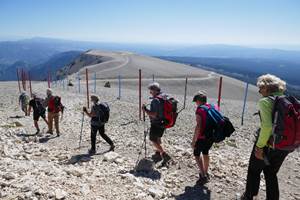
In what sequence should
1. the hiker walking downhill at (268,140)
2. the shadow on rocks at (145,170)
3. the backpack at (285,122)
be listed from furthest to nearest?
the shadow on rocks at (145,170) → the hiker walking downhill at (268,140) → the backpack at (285,122)

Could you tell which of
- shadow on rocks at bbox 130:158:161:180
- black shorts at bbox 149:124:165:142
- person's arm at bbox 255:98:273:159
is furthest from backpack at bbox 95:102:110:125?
person's arm at bbox 255:98:273:159

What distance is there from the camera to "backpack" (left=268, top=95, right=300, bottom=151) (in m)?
5.16

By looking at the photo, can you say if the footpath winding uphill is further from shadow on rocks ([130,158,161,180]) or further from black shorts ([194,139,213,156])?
black shorts ([194,139,213,156])

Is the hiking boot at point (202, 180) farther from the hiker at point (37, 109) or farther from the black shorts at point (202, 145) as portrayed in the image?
the hiker at point (37, 109)

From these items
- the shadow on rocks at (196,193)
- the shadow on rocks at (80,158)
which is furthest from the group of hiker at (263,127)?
the shadow on rocks at (80,158)

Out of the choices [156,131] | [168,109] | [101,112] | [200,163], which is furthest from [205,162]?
[101,112]

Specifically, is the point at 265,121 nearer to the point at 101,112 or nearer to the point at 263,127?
the point at 263,127

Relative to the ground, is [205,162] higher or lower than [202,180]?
higher

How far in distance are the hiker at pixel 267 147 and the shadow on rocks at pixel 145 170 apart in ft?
9.00

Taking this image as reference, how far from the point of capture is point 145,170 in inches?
334

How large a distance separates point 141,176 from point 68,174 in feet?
6.05

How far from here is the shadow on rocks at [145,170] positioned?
823cm

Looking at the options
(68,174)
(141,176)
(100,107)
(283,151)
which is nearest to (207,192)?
(141,176)

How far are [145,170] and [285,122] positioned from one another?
431 centimetres
